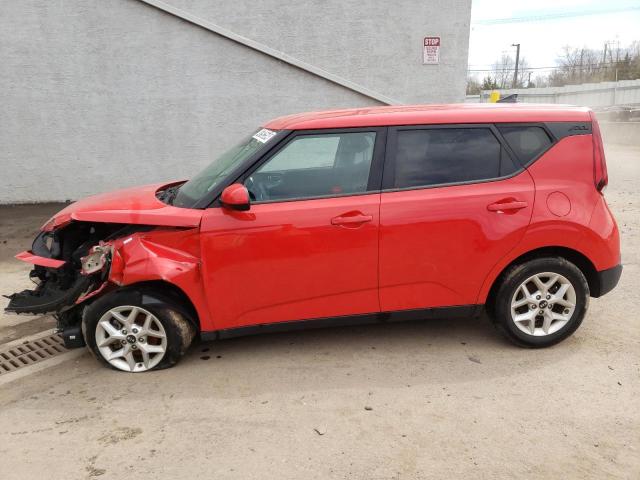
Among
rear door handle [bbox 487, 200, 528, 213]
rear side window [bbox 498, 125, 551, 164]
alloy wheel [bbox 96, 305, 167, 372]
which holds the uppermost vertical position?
rear side window [bbox 498, 125, 551, 164]

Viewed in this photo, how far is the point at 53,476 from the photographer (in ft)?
8.47

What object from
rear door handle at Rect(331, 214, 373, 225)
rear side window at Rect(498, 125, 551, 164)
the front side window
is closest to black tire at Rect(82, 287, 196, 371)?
the front side window

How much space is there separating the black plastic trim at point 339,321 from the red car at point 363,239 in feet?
0.04

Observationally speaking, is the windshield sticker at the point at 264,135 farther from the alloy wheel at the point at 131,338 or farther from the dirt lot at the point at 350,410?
the dirt lot at the point at 350,410

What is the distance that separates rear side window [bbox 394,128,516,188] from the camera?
3.51m

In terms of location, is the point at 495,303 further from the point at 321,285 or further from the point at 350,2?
the point at 350,2

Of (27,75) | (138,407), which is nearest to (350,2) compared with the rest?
(27,75)

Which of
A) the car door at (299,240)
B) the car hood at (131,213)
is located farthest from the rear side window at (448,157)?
the car hood at (131,213)

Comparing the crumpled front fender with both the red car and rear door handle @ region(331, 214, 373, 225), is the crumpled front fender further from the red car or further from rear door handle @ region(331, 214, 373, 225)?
rear door handle @ region(331, 214, 373, 225)

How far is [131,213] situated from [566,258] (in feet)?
10.0

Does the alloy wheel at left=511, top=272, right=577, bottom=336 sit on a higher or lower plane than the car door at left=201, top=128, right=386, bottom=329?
lower

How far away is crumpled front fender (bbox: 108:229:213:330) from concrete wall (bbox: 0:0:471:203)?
5.38m

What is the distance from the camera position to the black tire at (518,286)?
356cm

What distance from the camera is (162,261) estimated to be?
11.2 feet
